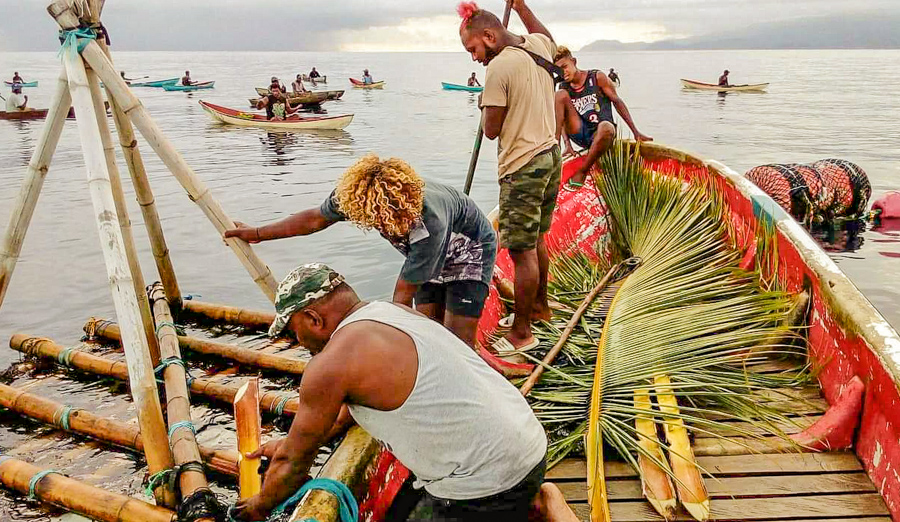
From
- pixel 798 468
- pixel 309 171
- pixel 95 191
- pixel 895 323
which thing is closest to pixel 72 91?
pixel 95 191

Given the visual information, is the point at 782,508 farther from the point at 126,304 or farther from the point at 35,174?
the point at 35,174

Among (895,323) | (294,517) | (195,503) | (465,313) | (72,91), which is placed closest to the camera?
(294,517)

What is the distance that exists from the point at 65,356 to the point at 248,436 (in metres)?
3.56

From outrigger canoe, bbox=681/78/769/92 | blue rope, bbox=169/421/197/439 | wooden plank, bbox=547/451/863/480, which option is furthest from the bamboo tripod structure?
outrigger canoe, bbox=681/78/769/92

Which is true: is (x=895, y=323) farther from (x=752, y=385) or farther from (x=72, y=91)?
(x=72, y=91)

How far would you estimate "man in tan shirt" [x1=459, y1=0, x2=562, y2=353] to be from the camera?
13.4 feet

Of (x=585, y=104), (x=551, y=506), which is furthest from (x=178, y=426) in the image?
(x=585, y=104)

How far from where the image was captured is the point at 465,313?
12.2 ft

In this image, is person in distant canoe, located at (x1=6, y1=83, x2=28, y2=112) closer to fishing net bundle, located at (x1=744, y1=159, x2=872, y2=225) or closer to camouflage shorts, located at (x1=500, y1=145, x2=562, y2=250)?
fishing net bundle, located at (x1=744, y1=159, x2=872, y2=225)

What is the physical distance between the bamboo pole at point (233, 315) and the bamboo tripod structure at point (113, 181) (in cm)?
144

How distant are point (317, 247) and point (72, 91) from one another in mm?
7443

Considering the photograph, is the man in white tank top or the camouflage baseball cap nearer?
the man in white tank top

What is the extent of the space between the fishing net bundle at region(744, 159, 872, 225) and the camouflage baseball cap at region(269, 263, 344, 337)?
10107mm

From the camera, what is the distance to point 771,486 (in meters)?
2.77
